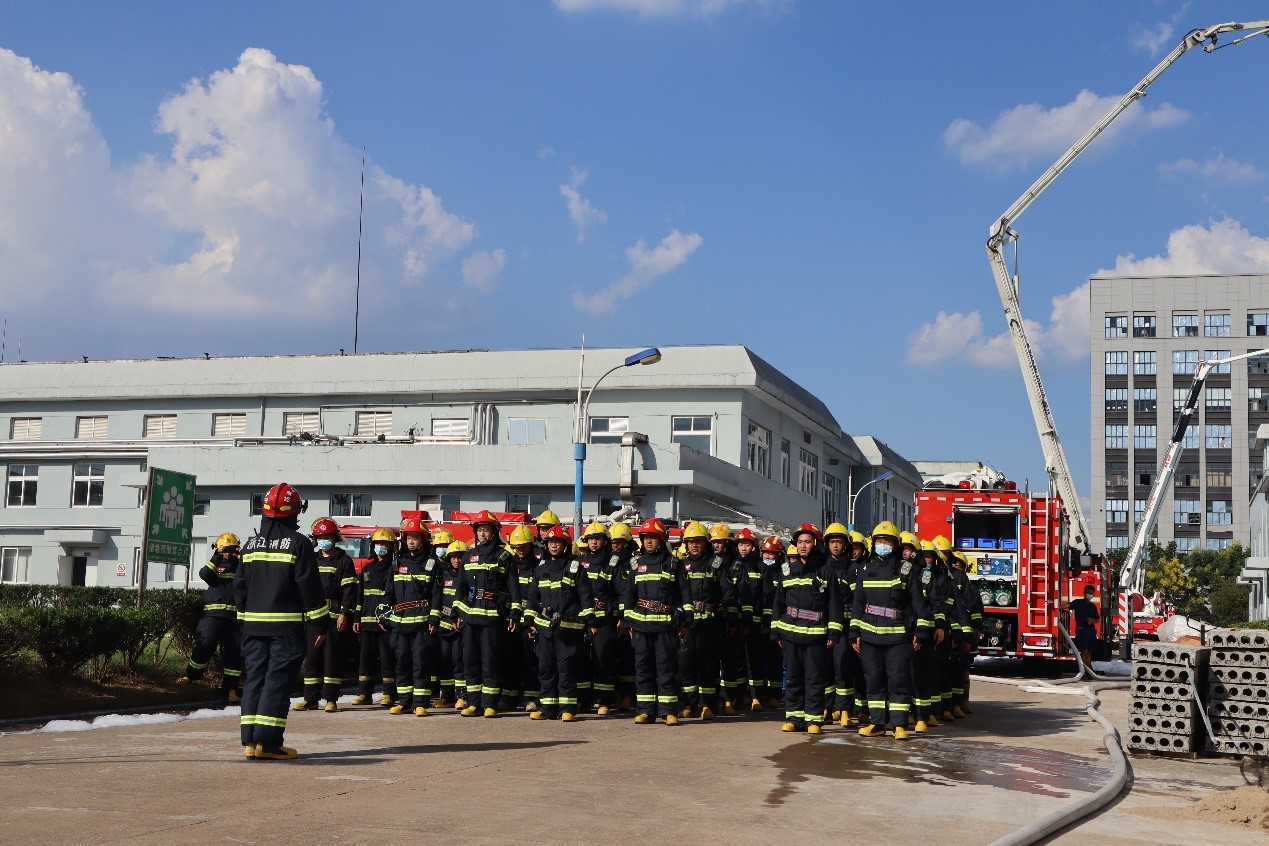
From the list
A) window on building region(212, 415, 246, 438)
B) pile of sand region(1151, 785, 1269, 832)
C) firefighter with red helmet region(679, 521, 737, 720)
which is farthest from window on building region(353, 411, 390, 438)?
pile of sand region(1151, 785, 1269, 832)

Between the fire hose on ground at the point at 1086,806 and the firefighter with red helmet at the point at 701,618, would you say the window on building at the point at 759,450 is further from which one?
the firefighter with red helmet at the point at 701,618

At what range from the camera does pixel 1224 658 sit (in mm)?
12891

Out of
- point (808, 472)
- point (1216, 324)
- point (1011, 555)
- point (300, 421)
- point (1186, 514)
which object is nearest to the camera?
point (1011, 555)

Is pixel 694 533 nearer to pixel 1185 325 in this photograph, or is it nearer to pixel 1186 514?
pixel 1185 325

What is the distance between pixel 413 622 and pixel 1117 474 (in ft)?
324

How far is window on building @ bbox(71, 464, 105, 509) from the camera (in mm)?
50500

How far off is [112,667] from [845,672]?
793 centimetres

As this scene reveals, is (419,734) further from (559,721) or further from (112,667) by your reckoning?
(112,667)

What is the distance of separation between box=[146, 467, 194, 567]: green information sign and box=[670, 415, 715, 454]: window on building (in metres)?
29.5

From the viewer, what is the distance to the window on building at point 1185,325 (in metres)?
101

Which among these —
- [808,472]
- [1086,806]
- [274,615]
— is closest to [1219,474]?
[808,472]

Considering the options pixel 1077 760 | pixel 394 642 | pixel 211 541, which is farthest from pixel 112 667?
pixel 211 541

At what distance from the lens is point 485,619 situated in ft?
47.0

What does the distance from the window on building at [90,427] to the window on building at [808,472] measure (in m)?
27.4
